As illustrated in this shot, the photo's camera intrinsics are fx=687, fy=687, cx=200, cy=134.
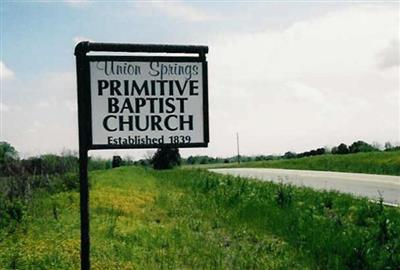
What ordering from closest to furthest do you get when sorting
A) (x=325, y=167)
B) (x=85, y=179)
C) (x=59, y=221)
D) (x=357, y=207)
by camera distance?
1. (x=85, y=179)
2. (x=59, y=221)
3. (x=357, y=207)
4. (x=325, y=167)

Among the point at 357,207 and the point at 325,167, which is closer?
the point at 357,207

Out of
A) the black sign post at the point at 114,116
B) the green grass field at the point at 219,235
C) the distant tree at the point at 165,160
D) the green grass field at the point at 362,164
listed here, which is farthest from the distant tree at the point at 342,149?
the black sign post at the point at 114,116

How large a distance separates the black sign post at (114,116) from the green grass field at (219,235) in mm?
2576

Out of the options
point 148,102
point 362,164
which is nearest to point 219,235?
point 148,102

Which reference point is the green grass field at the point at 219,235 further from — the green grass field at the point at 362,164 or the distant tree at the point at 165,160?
the distant tree at the point at 165,160

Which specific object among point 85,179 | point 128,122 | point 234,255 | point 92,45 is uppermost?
point 92,45

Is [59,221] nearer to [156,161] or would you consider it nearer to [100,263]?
[100,263]

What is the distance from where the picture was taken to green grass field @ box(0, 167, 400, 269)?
9219 mm

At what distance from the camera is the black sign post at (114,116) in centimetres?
575

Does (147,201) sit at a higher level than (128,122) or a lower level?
lower

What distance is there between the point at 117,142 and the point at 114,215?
8808mm

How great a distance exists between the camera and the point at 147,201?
62.5 feet

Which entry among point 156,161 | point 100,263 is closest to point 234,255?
point 100,263

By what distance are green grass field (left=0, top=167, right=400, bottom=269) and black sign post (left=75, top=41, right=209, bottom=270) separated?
2.58 m
